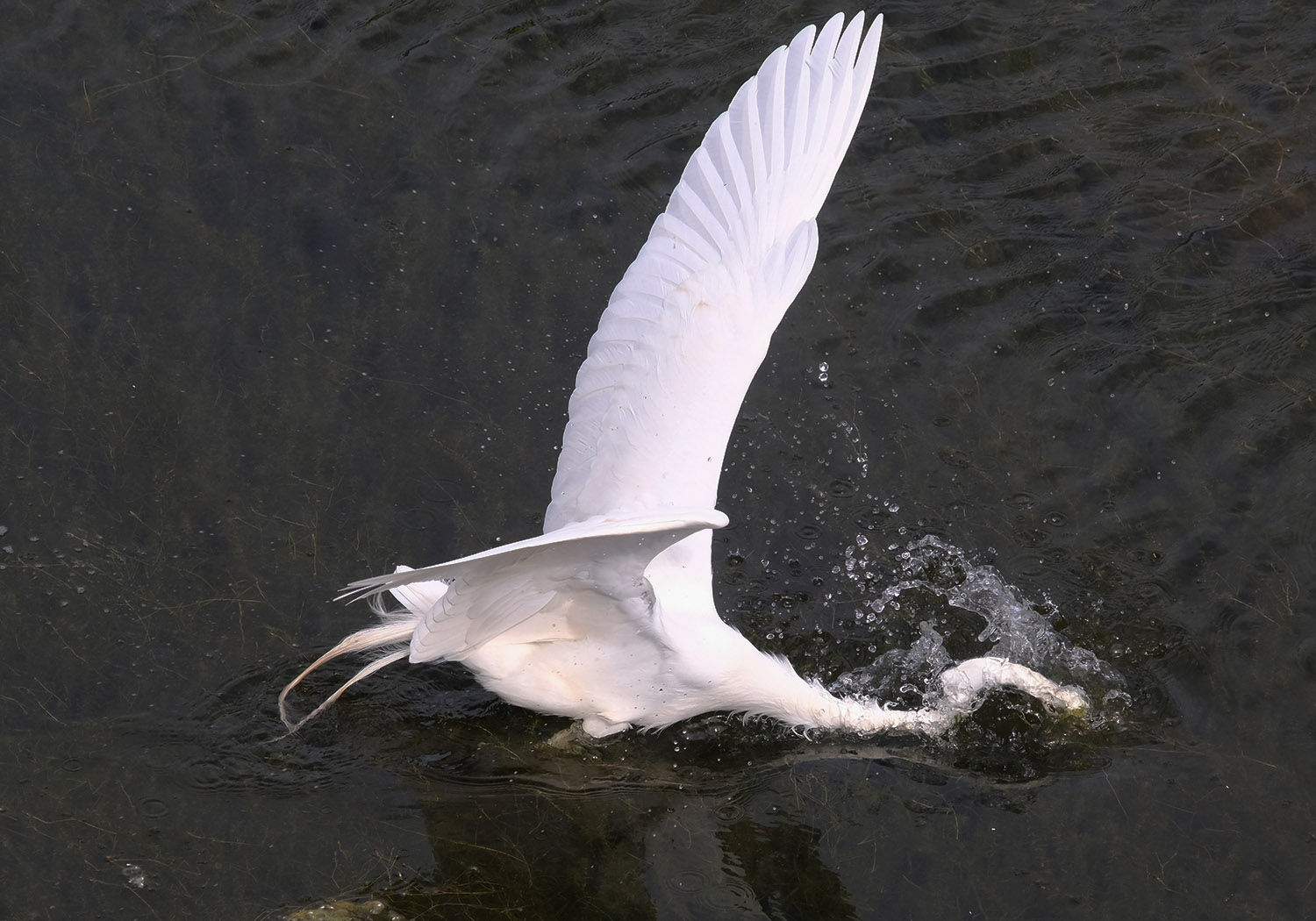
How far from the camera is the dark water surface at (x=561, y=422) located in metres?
3.85

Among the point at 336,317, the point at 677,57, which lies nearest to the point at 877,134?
the point at 677,57

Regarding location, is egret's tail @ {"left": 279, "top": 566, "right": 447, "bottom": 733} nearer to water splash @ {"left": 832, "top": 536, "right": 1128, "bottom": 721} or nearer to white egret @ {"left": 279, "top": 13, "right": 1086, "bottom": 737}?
white egret @ {"left": 279, "top": 13, "right": 1086, "bottom": 737}

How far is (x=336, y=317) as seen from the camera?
15.3 ft

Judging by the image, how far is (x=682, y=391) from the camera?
11.9ft

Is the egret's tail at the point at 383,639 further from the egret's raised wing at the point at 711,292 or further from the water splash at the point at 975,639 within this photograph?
the water splash at the point at 975,639

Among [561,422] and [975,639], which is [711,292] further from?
[975,639]

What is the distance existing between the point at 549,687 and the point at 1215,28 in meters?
4.04

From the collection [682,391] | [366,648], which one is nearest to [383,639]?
[366,648]

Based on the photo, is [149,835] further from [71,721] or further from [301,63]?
[301,63]

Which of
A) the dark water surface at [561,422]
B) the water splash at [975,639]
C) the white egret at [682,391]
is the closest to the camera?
the white egret at [682,391]

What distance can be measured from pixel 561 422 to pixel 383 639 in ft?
3.39

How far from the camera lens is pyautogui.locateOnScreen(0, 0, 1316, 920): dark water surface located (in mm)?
3846

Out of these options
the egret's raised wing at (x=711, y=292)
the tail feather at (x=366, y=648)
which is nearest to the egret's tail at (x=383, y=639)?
the tail feather at (x=366, y=648)

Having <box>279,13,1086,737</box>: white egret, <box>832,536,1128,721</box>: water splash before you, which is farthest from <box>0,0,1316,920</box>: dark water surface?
<box>279,13,1086,737</box>: white egret
